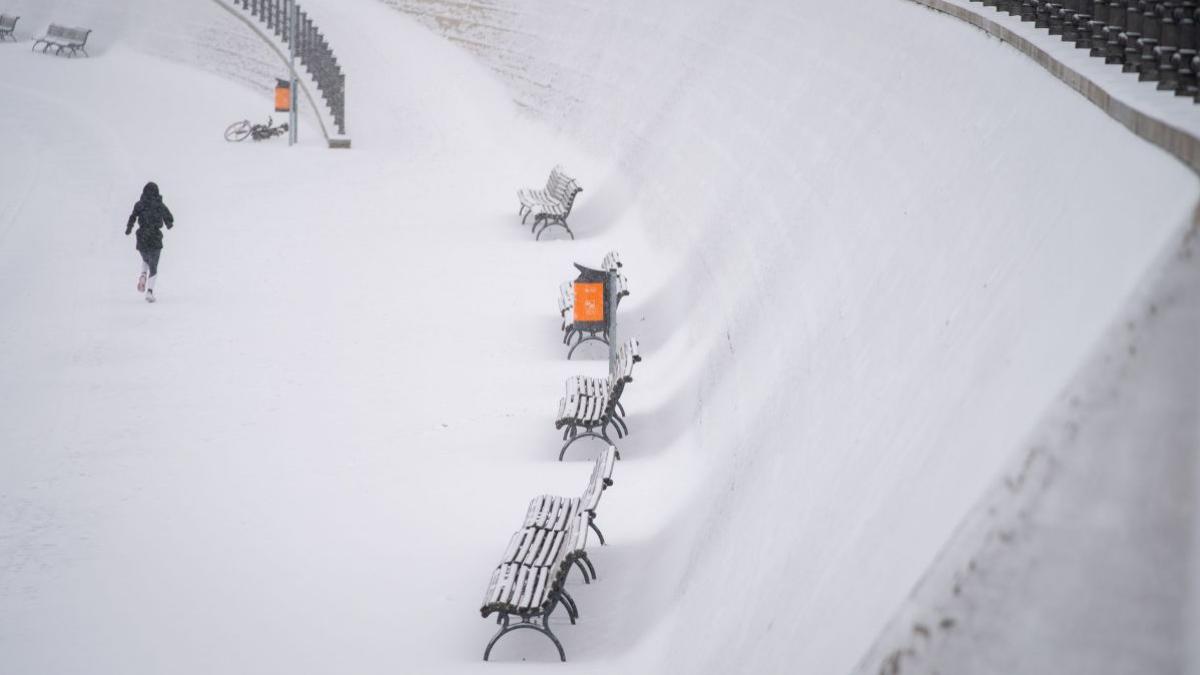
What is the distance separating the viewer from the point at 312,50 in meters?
28.1

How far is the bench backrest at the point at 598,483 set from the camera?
32.1 ft

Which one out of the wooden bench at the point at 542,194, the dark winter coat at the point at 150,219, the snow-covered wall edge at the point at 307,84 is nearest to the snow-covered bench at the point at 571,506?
the dark winter coat at the point at 150,219

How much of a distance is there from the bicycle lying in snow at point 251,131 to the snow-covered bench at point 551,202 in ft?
24.1

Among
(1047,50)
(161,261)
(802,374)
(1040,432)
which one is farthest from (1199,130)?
(161,261)

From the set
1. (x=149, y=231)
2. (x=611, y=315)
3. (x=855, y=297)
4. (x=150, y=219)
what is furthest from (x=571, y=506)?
(x=150, y=219)

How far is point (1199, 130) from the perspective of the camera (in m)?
5.47

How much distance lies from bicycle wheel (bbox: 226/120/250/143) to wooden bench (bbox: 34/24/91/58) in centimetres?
942

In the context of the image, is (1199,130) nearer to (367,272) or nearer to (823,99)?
(823,99)

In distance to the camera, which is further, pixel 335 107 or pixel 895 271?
pixel 335 107

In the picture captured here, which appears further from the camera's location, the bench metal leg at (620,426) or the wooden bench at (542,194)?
the wooden bench at (542,194)

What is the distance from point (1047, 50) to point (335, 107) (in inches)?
752

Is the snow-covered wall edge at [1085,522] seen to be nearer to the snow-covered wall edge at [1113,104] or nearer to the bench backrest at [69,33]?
the snow-covered wall edge at [1113,104]

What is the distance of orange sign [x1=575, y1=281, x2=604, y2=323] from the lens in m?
13.4

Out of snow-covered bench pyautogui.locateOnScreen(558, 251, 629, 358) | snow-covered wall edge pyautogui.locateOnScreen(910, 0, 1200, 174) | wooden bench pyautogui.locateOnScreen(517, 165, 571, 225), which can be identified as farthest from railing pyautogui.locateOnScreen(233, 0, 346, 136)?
snow-covered wall edge pyautogui.locateOnScreen(910, 0, 1200, 174)
